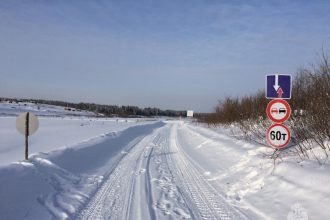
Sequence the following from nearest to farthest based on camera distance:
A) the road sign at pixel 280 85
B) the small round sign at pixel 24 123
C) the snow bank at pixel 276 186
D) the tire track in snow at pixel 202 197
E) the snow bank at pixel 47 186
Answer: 1. the snow bank at pixel 47 186
2. the snow bank at pixel 276 186
3. the tire track in snow at pixel 202 197
4. the road sign at pixel 280 85
5. the small round sign at pixel 24 123

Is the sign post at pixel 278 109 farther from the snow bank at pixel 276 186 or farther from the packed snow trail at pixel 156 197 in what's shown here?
the packed snow trail at pixel 156 197

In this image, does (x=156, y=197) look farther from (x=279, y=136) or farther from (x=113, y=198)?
(x=279, y=136)

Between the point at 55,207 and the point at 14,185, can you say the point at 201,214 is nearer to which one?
the point at 55,207

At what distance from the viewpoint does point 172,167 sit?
14188mm

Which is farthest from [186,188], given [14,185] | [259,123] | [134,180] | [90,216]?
[259,123]

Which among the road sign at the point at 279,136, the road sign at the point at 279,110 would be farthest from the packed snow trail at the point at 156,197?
→ the road sign at the point at 279,110

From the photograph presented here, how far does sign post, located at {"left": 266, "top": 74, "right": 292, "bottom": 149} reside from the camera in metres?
9.58

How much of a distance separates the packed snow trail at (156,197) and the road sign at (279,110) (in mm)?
2442

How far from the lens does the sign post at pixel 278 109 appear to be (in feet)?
31.4

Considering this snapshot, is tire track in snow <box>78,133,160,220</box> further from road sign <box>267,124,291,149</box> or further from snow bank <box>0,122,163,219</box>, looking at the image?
road sign <box>267,124,291,149</box>

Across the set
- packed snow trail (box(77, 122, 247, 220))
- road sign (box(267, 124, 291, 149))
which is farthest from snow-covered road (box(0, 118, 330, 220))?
road sign (box(267, 124, 291, 149))

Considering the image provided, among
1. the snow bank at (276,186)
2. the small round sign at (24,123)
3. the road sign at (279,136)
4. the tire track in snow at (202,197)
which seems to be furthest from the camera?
the small round sign at (24,123)

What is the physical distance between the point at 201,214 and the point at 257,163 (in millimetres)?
5585

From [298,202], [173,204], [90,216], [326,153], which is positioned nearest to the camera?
[90,216]
